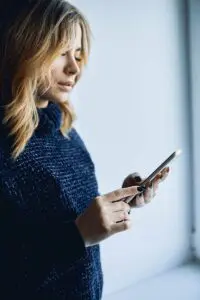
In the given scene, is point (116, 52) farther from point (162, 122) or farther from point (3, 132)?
point (3, 132)

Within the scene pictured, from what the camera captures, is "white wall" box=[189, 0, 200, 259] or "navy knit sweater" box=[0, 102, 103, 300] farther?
"white wall" box=[189, 0, 200, 259]

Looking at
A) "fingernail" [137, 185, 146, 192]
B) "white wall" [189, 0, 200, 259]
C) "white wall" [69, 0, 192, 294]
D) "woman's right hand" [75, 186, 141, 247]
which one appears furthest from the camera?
"white wall" [189, 0, 200, 259]

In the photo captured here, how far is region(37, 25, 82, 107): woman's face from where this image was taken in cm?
73

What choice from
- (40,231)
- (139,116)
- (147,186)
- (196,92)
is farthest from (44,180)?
(196,92)

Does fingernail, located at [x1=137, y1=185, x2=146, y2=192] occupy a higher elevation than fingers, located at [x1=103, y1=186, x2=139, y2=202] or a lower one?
lower

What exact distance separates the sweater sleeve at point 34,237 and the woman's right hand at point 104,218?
0.11 ft

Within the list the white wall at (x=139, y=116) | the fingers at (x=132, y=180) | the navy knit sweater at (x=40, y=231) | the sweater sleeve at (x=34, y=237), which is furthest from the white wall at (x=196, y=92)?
the sweater sleeve at (x=34, y=237)

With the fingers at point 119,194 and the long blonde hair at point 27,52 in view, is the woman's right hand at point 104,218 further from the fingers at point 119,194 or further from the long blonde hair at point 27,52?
the long blonde hair at point 27,52

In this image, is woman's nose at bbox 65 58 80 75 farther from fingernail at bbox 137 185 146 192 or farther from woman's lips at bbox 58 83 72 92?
fingernail at bbox 137 185 146 192

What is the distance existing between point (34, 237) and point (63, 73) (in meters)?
0.31

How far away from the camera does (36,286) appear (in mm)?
646

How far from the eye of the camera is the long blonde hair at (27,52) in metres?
0.68

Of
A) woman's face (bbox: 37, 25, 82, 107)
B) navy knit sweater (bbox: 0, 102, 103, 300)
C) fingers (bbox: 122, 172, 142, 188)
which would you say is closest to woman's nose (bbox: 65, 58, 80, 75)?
woman's face (bbox: 37, 25, 82, 107)

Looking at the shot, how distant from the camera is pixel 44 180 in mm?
695
